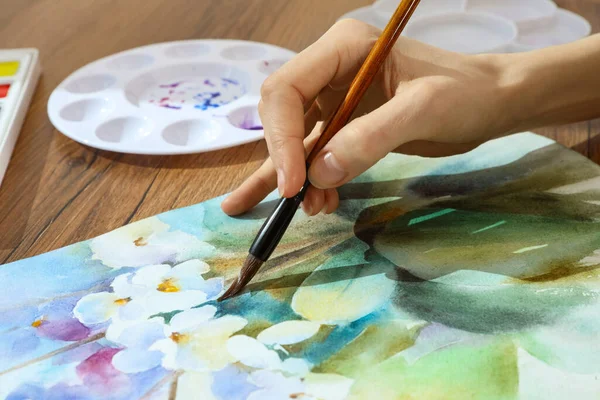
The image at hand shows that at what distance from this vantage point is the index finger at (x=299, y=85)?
67cm

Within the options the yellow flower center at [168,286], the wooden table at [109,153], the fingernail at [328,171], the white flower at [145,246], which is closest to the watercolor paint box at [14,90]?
the wooden table at [109,153]

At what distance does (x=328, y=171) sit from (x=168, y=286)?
0.20 meters

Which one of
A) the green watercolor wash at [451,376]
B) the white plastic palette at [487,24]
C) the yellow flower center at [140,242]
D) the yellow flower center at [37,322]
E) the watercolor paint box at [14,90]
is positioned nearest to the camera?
the green watercolor wash at [451,376]

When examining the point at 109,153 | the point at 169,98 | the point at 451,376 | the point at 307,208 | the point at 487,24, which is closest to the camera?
the point at 451,376

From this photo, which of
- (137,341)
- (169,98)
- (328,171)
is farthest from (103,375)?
(169,98)

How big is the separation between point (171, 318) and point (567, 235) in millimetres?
423

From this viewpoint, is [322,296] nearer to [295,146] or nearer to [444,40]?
[295,146]

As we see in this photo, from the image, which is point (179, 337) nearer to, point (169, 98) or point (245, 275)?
point (245, 275)

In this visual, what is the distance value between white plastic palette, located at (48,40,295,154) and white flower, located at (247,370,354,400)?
438mm

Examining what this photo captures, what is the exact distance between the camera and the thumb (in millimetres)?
660

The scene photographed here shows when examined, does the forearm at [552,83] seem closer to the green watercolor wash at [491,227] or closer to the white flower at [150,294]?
the green watercolor wash at [491,227]

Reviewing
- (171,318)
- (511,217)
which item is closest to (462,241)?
(511,217)

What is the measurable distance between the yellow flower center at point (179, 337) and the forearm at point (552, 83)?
471 millimetres

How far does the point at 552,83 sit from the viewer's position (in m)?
0.85
